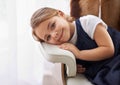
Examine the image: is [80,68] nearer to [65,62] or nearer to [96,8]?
[65,62]

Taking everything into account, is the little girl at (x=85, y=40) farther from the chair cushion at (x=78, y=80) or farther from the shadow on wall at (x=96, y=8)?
the shadow on wall at (x=96, y=8)

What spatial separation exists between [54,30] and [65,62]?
0.18 meters

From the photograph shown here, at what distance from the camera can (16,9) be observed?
1.48 m

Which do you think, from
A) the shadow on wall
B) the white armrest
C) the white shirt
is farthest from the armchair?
the shadow on wall

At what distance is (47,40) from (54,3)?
0.50 metres

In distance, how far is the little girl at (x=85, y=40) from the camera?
46.0 inches

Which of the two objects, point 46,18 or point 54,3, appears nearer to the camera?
point 46,18

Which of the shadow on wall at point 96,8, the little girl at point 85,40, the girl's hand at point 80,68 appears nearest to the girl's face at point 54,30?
the little girl at point 85,40

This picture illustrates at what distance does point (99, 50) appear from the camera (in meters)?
1.17

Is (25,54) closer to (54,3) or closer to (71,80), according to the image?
(54,3)

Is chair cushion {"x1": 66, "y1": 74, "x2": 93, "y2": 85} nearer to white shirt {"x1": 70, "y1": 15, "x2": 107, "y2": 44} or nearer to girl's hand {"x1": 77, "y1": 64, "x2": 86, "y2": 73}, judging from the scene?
girl's hand {"x1": 77, "y1": 64, "x2": 86, "y2": 73}

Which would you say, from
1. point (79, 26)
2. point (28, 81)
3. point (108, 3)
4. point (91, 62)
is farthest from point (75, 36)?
point (28, 81)

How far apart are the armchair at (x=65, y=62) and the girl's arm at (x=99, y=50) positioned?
0.05 m

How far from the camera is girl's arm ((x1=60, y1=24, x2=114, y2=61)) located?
1.17m
